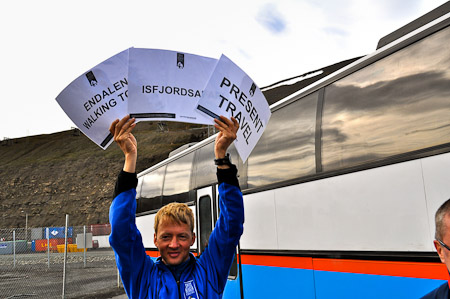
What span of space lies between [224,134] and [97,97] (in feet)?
2.50

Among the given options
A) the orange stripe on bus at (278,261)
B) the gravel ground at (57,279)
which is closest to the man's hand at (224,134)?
the orange stripe on bus at (278,261)

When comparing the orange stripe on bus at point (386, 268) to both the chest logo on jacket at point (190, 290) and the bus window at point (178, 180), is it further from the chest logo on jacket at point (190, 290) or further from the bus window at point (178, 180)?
the bus window at point (178, 180)

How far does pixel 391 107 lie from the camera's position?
11.7 ft

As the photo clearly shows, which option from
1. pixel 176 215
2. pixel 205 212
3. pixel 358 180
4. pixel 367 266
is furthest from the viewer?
pixel 205 212

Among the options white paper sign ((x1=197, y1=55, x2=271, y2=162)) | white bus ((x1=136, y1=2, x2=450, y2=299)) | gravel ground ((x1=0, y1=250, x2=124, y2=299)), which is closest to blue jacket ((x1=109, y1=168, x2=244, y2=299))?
white paper sign ((x1=197, y1=55, x2=271, y2=162))

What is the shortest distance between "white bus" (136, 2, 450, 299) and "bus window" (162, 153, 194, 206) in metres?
2.38

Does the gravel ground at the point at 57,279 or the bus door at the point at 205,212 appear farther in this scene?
the gravel ground at the point at 57,279

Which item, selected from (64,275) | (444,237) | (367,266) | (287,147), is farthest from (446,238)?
(64,275)

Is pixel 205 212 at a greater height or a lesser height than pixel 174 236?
greater

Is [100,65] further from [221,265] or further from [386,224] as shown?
[386,224]

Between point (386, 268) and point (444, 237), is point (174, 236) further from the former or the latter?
point (386, 268)

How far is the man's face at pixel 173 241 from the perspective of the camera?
2291 millimetres

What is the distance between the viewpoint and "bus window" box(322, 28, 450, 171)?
3.19 meters

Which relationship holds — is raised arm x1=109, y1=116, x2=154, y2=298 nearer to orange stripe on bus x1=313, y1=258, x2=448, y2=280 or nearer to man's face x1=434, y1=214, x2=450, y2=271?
man's face x1=434, y1=214, x2=450, y2=271
